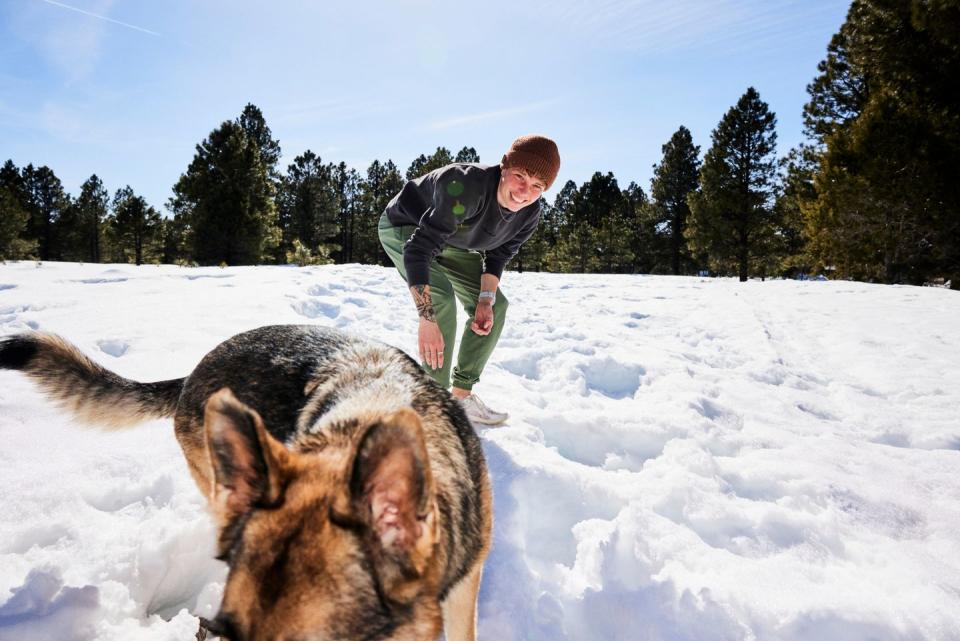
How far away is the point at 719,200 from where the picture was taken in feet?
101

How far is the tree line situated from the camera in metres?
17.1

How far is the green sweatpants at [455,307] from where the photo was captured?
4.13 meters

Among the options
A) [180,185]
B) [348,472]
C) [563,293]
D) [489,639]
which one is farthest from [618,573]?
[180,185]

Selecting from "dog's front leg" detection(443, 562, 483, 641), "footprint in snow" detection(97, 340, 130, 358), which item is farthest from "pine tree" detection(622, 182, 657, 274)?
"dog's front leg" detection(443, 562, 483, 641)

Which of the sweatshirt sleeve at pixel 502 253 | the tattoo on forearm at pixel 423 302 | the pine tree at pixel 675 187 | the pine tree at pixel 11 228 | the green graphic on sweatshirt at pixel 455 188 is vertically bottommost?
the tattoo on forearm at pixel 423 302

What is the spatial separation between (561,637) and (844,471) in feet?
8.65

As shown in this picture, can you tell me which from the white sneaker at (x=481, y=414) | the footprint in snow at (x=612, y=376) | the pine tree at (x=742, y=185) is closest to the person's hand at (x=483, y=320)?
the white sneaker at (x=481, y=414)

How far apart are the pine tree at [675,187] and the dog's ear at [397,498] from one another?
43.8 meters

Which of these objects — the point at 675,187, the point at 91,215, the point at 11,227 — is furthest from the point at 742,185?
the point at 91,215

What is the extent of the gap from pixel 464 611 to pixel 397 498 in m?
0.93

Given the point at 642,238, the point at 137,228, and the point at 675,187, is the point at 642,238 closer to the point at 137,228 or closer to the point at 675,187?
the point at 675,187

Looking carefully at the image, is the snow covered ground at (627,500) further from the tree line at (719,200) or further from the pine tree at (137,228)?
the pine tree at (137,228)

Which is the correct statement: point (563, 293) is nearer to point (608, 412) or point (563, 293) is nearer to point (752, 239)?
point (608, 412)

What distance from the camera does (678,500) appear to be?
113 inches
